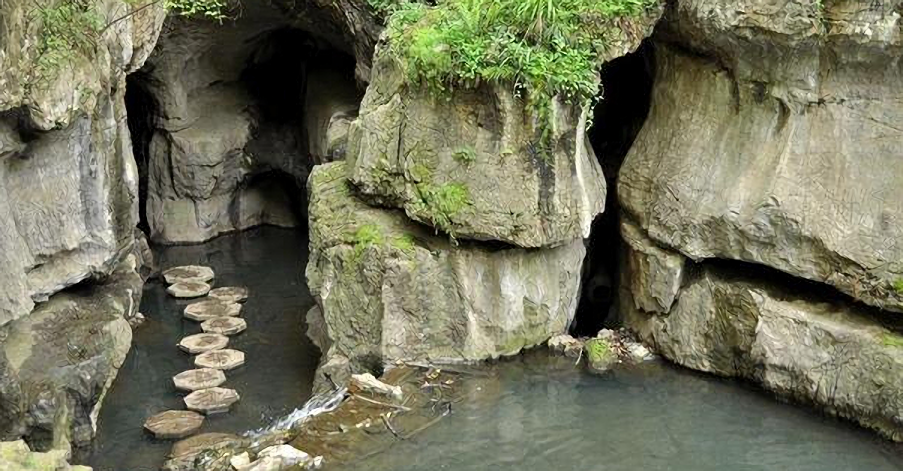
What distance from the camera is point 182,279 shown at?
17.5m

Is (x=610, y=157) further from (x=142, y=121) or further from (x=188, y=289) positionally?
(x=142, y=121)

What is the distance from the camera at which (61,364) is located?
36.9 feet

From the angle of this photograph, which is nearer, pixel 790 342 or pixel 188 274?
pixel 790 342

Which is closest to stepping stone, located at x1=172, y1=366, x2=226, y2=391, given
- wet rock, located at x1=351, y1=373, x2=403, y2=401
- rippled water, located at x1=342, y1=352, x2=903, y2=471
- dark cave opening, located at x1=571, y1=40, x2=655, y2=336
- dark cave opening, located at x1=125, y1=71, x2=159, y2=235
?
wet rock, located at x1=351, y1=373, x2=403, y2=401

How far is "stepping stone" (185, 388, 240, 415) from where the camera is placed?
1222 centimetres

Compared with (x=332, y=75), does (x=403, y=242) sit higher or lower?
lower

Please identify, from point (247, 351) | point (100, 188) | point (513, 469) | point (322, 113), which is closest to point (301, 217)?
point (322, 113)

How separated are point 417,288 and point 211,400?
3.34 meters

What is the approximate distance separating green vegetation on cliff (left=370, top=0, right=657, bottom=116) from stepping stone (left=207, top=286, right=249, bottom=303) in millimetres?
6814

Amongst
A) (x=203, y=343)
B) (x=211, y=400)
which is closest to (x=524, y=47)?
(x=211, y=400)

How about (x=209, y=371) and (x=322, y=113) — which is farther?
(x=322, y=113)

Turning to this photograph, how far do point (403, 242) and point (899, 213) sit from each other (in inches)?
241

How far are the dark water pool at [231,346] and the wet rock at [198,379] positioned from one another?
146 millimetres

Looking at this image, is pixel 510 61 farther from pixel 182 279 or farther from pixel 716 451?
pixel 182 279
